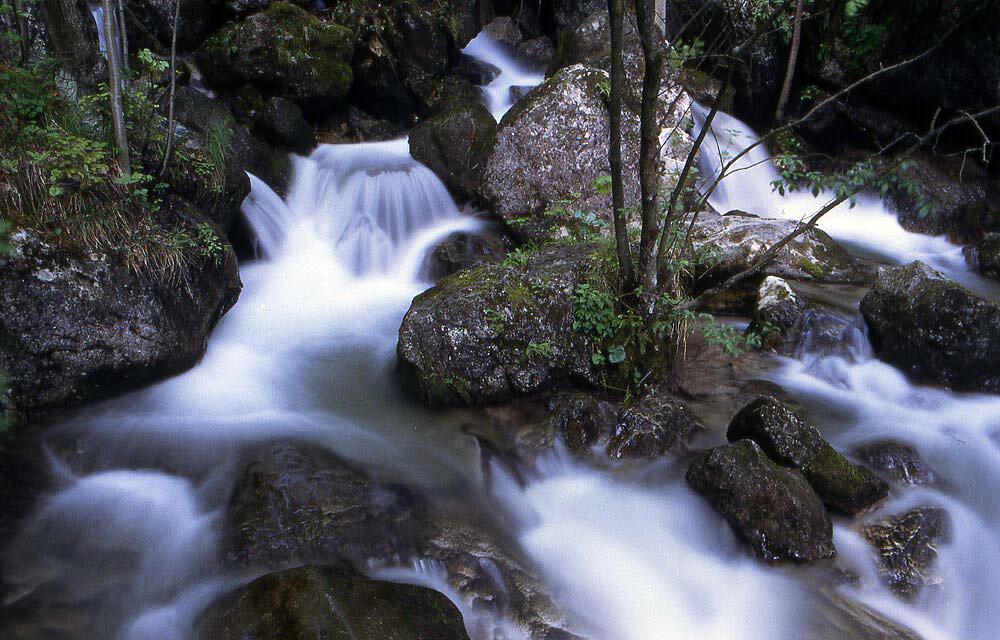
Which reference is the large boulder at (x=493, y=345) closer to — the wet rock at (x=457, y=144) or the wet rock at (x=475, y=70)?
the wet rock at (x=457, y=144)

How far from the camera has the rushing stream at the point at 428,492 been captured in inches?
137

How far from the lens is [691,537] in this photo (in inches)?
158

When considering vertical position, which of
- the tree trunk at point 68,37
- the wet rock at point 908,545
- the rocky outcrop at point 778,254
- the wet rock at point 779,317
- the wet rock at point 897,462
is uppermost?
the tree trunk at point 68,37

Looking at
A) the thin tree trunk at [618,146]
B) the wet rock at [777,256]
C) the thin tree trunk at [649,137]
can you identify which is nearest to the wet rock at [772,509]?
the thin tree trunk at [649,137]

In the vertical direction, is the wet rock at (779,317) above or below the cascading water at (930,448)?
above

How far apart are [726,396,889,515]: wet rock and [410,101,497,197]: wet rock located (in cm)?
496

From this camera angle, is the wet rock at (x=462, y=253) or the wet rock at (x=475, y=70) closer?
the wet rock at (x=462, y=253)

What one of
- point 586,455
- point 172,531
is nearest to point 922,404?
point 586,455

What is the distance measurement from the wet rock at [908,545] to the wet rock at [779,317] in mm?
1922

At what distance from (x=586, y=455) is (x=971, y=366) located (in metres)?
3.22

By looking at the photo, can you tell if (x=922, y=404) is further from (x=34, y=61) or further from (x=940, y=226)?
(x=34, y=61)

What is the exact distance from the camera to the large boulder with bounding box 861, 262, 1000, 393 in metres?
5.00


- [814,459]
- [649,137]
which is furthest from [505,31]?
[814,459]

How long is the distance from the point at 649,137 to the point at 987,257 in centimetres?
599
